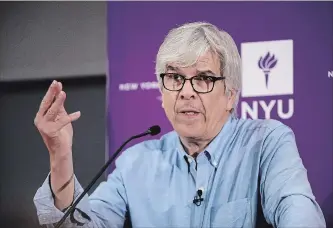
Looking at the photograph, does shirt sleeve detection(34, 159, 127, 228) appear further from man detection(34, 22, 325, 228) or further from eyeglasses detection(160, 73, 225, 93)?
eyeglasses detection(160, 73, 225, 93)

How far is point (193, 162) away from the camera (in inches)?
62.0

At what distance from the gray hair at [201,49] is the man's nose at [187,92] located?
0.05m

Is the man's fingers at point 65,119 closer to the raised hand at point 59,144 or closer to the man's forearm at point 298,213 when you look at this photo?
the raised hand at point 59,144

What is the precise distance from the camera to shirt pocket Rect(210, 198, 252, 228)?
58.4 inches

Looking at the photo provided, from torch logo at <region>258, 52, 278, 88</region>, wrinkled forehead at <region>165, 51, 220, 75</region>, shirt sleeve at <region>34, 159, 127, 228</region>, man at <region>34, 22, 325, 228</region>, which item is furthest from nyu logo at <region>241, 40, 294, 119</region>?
shirt sleeve at <region>34, 159, 127, 228</region>

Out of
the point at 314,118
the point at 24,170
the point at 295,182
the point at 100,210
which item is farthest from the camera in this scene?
the point at 24,170

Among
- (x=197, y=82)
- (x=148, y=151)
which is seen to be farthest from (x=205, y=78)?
(x=148, y=151)

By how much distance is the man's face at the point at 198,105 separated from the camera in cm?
153

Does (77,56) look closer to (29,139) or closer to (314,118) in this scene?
(29,139)

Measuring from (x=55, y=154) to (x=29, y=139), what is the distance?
49 centimetres

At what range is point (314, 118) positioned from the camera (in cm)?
173

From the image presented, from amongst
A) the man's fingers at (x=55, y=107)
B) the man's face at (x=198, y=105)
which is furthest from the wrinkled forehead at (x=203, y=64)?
the man's fingers at (x=55, y=107)

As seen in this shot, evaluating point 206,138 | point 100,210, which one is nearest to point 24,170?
point 100,210

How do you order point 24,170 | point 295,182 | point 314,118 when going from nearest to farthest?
point 295,182 → point 314,118 → point 24,170
